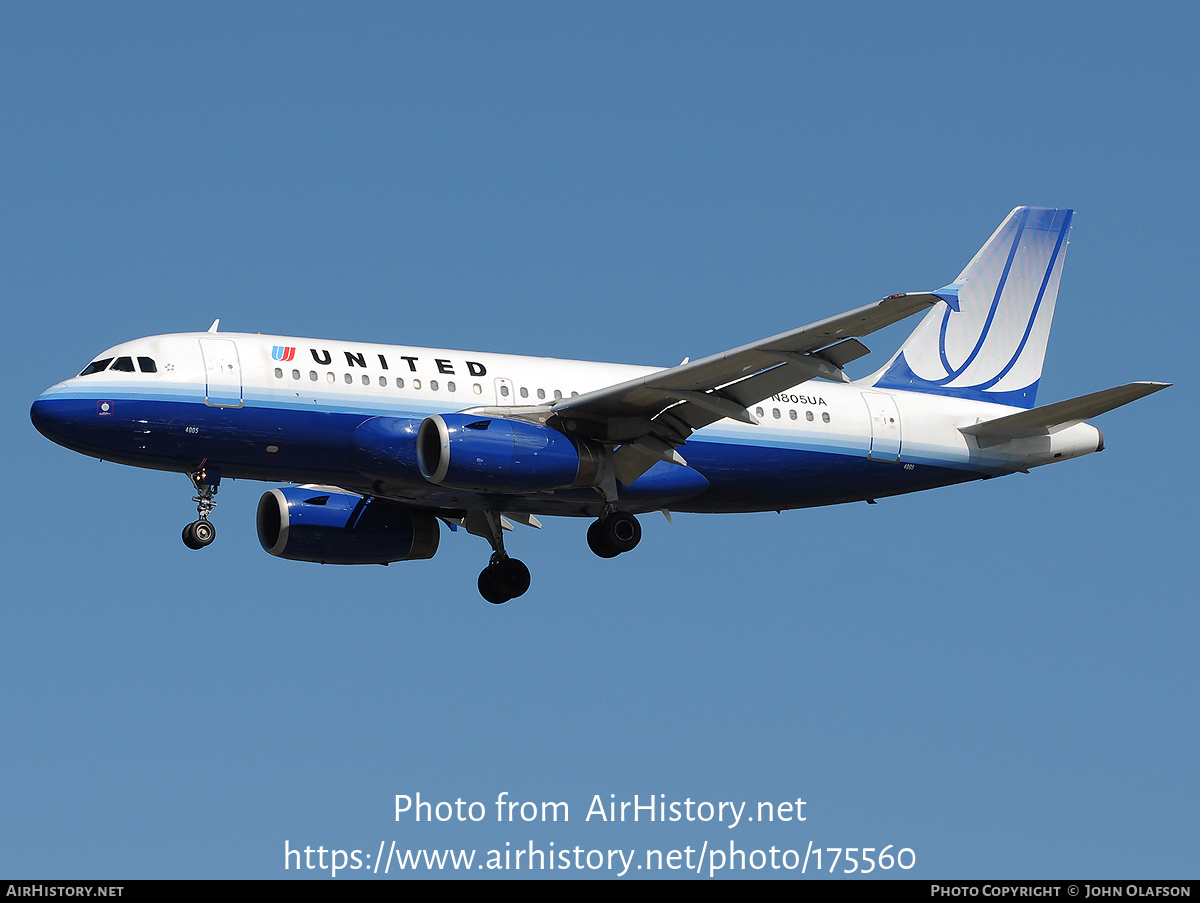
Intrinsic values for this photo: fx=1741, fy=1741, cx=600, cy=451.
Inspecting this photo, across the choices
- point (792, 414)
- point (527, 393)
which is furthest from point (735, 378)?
point (792, 414)

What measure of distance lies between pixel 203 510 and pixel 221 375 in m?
2.81

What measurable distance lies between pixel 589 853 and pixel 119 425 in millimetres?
12701

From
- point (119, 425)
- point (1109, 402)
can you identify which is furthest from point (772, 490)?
point (119, 425)

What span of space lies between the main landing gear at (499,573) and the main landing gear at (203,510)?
704 centimetres

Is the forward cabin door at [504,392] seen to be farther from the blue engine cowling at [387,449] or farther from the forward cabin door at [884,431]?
the forward cabin door at [884,431]

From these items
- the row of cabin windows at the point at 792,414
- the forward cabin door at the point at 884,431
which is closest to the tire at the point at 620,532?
the row of cabin windows at the point at 792,414

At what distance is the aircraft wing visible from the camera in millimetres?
30359

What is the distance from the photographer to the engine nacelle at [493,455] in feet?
108

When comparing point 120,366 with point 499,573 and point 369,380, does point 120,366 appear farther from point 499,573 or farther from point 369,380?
point 499,573

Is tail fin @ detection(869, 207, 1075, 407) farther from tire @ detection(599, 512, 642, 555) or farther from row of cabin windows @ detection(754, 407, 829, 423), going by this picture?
tire @ detection(599, 512, 642, 555)

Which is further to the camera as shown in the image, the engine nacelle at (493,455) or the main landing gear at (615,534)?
the main landing gear at (615,534)

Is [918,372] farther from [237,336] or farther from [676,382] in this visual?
[237,336]

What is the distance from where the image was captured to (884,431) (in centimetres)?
3894

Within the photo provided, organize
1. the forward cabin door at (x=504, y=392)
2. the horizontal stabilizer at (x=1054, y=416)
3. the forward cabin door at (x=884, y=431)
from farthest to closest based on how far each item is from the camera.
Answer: the forward cabin door at (x=884, y=431)
the forward cabin door at (x=504, y=392)
the horizontal stabilizer at (x=1054, y=416)
